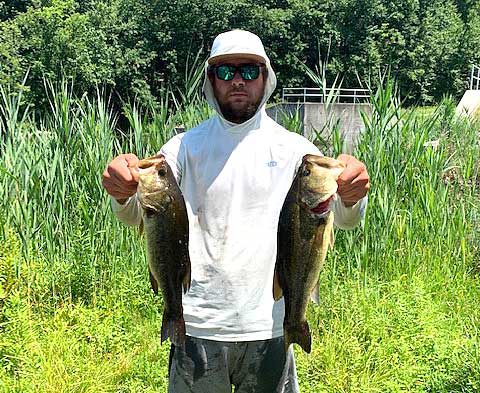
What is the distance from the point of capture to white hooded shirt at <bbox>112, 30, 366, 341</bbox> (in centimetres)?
242

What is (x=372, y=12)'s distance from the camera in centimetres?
4141

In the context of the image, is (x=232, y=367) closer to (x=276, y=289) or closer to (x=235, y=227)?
(x=276, y=289)

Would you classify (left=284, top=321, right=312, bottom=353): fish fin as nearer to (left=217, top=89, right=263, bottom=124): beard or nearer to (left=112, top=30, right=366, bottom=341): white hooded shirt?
(left=112, top=30, right=366, bottom=341): white hooded shirt

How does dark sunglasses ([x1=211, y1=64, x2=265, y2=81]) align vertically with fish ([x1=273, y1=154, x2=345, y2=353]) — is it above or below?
above

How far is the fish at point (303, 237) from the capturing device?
7.04 feet

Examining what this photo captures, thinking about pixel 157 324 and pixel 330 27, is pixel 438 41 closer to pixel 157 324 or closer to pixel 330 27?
pixel 330 27

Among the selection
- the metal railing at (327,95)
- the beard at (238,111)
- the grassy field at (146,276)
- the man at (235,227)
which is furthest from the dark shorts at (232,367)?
the metal railing at (327,95)

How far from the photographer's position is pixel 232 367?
249cm

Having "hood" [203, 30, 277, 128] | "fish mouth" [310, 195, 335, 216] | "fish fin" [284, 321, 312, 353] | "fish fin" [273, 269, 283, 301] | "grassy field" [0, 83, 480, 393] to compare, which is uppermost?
"hood" [203, 30, 277, 128]

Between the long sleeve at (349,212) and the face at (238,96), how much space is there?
56 cm

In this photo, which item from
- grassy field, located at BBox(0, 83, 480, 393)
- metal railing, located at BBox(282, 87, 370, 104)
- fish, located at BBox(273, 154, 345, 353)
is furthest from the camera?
metal railing, located at BBox(282, 87, 370, 104)

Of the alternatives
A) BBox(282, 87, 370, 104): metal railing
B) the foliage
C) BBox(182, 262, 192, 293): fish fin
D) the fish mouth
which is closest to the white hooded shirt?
BBox(182, 262, 192, 293): fish fin

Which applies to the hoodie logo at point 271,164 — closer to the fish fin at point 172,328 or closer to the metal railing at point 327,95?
the fish fin at point 172,328

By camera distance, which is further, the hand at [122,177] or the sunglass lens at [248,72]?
the sunglass lens at [248,72]
